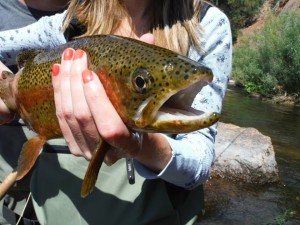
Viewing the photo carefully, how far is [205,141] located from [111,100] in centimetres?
69

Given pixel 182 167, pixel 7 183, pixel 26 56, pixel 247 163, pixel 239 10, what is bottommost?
pixel 239 10

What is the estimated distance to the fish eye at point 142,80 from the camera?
1.77m

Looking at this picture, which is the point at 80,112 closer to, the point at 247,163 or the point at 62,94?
the point at 62,94

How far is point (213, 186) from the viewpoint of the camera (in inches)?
368

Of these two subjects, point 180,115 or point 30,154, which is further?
point 30,154

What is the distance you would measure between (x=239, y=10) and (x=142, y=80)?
63544 mm

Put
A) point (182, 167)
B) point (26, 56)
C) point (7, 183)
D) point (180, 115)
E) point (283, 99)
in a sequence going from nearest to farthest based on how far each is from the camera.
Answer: point (180, 115)
point (182, 167)
point (26, 56)
point (7, 183)
point (283, 99)

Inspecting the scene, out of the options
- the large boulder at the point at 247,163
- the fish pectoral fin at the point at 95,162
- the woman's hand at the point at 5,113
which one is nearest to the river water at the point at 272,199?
the large boulder at the point at 247,163

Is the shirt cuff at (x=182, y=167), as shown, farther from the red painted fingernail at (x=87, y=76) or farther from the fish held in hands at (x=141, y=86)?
the red painted fingernail at (x=87, y=76)

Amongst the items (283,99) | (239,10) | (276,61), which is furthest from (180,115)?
(239,10)

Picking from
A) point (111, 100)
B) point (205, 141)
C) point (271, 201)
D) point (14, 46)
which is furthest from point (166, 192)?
point (271, 201)

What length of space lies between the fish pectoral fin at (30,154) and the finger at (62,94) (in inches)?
13.6

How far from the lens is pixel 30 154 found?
7.70 feet

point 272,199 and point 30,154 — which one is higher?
point 30,154
